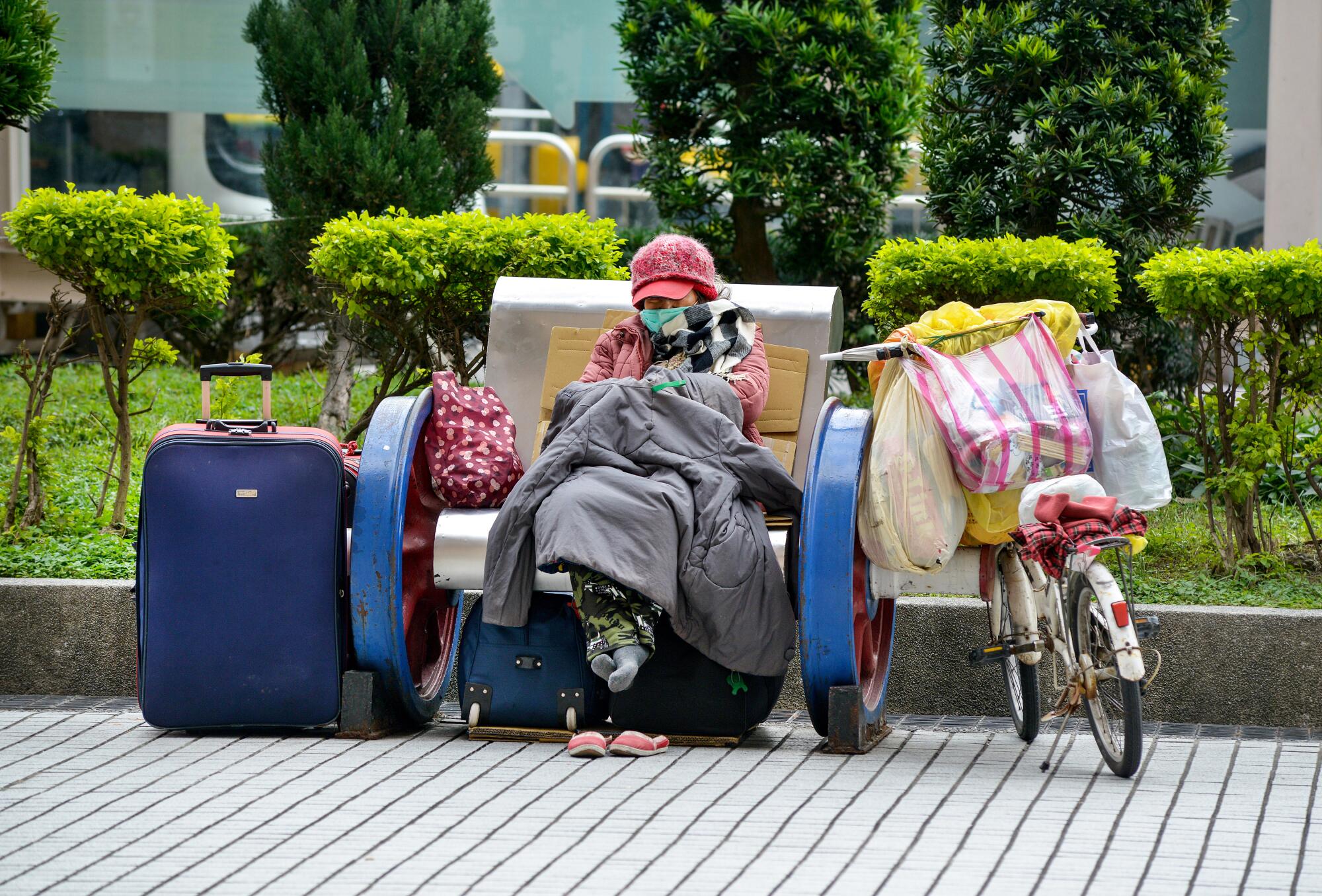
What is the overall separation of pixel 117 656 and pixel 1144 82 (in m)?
4.98

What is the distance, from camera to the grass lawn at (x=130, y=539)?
5.59 meters

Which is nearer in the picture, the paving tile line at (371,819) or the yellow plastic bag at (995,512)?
the paving tile line at (371,819)

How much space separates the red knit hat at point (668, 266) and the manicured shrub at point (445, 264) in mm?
1155

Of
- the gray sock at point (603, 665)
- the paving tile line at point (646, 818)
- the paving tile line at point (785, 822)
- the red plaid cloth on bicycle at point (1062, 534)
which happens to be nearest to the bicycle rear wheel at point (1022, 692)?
the red plaid cloth on bicycle at point (1062, 534)

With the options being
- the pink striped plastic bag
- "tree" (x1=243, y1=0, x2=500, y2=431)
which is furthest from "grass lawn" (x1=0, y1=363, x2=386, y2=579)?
the pink striped plastic bag

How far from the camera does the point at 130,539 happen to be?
632 centimetres

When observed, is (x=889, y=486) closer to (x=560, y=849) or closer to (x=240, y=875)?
(x=560, y=849)

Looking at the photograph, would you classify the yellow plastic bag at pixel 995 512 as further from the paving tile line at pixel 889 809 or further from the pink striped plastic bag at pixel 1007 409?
the paving tile line at pixel 889 809

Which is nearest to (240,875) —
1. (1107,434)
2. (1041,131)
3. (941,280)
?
(1107,434)

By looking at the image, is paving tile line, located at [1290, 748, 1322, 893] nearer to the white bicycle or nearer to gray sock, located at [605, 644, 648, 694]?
the white bicycle

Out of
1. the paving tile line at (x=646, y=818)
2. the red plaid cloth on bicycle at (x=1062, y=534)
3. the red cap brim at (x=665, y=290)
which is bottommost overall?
the paving tile line at (x=646, y=818)

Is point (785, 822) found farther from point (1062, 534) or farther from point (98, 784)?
point (98, 784)

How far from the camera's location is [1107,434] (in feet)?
15.0

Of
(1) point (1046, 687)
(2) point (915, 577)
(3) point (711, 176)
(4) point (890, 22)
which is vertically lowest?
(1) point (1046, 687)
